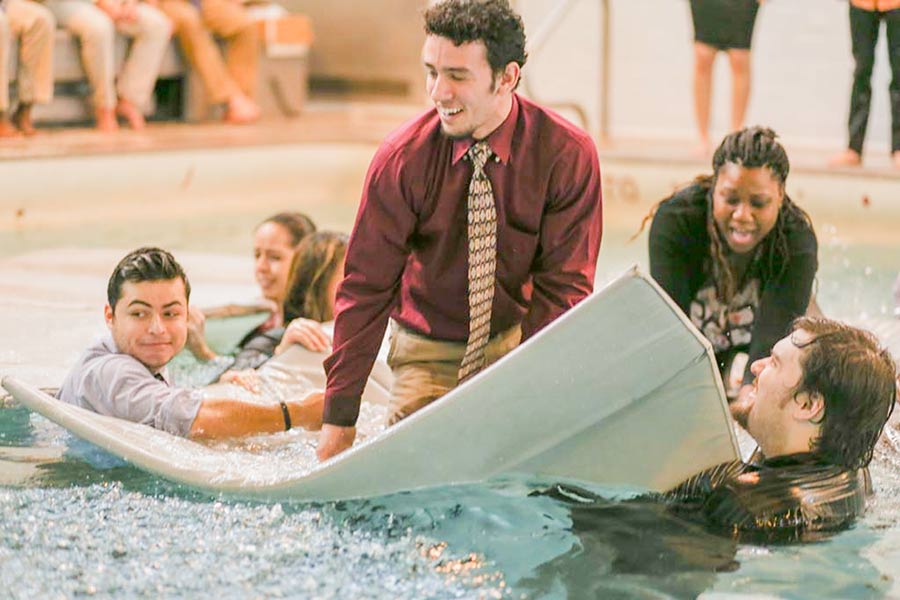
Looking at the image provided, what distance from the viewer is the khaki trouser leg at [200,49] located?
26.3 feet

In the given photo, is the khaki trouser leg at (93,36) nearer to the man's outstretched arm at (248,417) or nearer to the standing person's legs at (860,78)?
the standing person's legs at (860,78)

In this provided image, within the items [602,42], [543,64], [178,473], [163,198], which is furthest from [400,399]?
[543,64]

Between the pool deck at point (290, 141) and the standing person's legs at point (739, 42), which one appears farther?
the standing person's legs at point (739, 42)

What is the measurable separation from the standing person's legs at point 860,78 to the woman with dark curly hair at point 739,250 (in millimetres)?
3135

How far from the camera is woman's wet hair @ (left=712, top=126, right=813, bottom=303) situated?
3.88m

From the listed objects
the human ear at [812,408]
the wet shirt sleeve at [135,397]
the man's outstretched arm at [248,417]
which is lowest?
the man's outstretched arm at [248,417]

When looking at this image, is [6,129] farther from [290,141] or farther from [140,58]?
[290,141]

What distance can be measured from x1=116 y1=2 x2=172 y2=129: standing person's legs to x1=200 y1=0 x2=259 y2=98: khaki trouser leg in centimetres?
36

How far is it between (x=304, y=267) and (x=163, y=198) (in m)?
3.30

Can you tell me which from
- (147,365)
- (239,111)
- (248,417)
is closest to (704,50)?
(239,111)

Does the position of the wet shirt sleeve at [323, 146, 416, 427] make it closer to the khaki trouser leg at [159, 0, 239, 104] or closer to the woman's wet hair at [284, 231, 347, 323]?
the woman's wet hair at [284, 231, 347, 323]

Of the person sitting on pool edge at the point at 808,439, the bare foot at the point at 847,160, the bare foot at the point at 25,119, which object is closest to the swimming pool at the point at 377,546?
the person sitting on pool edge at the point at 808,439

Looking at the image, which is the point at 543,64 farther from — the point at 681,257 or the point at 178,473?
the point at 178,473

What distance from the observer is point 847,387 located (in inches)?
123
